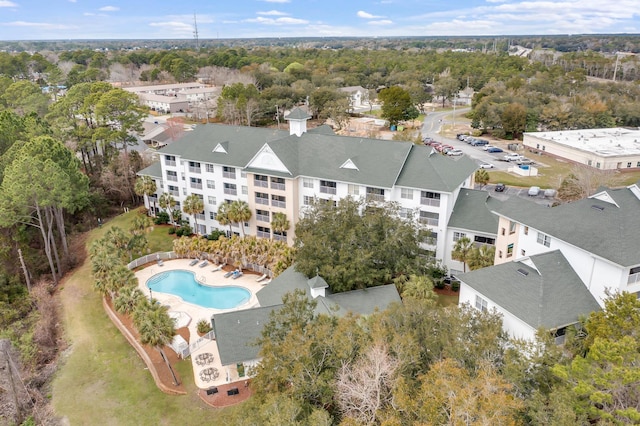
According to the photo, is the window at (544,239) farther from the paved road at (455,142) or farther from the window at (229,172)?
the paved road at (455,142)

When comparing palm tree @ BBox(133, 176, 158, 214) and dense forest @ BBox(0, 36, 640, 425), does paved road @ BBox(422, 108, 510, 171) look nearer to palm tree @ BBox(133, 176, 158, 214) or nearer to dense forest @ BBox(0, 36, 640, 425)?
dense forest @ BBox(0, 36, 640, 425)

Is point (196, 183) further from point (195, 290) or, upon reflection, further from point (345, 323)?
point (345, 323)

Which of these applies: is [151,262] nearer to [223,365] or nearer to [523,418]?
[223,365]

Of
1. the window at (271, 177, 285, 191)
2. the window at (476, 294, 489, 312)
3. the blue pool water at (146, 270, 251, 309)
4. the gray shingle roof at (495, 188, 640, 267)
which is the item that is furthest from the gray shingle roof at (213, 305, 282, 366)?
the gray shingle roof at (495, 188, 640, 267)

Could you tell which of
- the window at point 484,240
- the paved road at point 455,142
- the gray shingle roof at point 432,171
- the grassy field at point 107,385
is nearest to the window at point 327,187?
the gray shingle roof at point 432,171

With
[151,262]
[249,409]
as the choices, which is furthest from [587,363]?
[151,262]

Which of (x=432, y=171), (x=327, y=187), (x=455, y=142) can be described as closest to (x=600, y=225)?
(x=432, y=171)
